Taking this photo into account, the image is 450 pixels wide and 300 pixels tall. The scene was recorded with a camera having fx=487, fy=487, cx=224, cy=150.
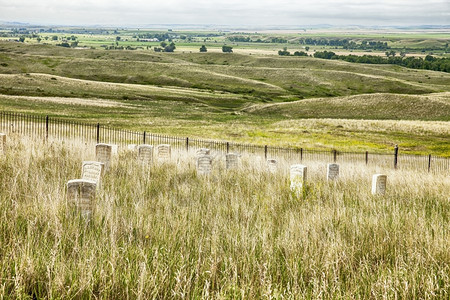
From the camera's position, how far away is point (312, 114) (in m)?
85.8

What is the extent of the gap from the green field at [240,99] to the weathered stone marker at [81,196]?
39.6 meters

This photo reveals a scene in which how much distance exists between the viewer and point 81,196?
652cm

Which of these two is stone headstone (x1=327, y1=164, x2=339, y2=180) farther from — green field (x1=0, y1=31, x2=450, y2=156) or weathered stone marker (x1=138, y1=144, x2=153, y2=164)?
green field (x1=0, y1=31, x2=450, y2=156)

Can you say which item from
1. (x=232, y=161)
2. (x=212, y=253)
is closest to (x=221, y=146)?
(x=232, y=161)

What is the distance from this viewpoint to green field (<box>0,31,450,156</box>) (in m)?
54.1

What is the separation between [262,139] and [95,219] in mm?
43082

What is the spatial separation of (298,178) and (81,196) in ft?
16.8

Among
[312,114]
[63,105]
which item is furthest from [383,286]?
[312,114]

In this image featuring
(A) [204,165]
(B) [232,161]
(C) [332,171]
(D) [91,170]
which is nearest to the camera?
(D) [91,170]

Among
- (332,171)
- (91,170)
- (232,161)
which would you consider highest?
(91,170)

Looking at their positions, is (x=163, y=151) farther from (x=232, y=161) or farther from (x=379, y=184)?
(x=379, y=184)

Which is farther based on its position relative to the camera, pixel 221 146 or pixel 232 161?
pixel 221 146

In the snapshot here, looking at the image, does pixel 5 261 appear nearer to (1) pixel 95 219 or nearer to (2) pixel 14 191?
(1) pixel 95 219

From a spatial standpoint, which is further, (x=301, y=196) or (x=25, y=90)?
(x=25, y=90)
